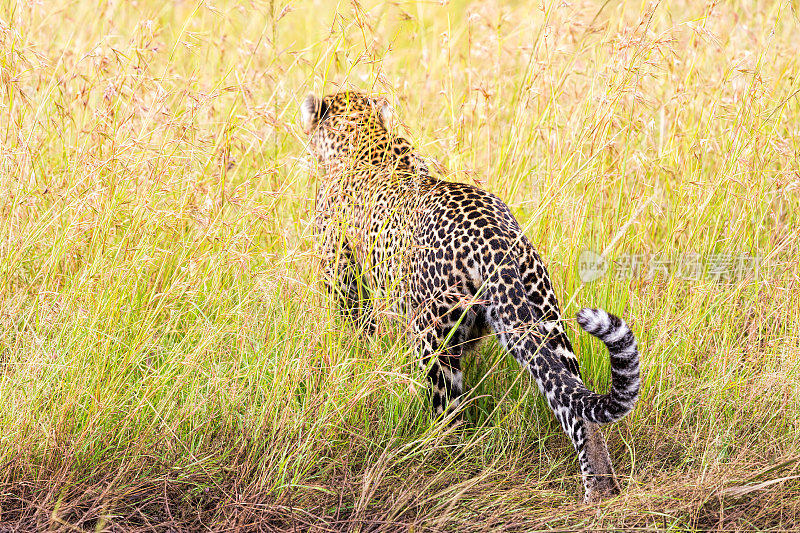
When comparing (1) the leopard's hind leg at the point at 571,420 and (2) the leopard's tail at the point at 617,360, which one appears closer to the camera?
(2) the leopard's tail at the point at 617,360

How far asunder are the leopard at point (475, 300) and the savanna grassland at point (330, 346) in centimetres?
14

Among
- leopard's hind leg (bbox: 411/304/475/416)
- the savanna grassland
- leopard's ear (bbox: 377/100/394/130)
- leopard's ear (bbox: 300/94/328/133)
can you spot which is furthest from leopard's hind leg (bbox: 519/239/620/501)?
leopard's ear (bbox: 300/94/328/133)

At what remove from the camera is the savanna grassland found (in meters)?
2.92

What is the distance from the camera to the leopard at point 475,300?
293cm

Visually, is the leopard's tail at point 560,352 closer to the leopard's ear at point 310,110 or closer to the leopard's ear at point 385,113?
the leopard's ear at point 385,113

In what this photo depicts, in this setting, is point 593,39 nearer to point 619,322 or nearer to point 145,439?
point 619,322

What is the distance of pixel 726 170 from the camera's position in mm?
4086

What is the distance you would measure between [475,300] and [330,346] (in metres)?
0.70

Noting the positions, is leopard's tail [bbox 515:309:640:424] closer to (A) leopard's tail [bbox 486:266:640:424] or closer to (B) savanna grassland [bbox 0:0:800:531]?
(A) leopard's tail [bbox 486:266:640:424]

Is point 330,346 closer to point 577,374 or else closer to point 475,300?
point 475,300

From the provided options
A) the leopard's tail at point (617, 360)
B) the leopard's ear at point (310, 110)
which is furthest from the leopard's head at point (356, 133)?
the leopard's tail at point (617, 360)

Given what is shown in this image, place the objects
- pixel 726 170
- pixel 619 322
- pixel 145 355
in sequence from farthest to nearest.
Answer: pixel 726 170
pixel 145 355
pixel 619 322

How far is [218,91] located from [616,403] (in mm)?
2061

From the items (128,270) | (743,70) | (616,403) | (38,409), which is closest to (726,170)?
(743,70)
